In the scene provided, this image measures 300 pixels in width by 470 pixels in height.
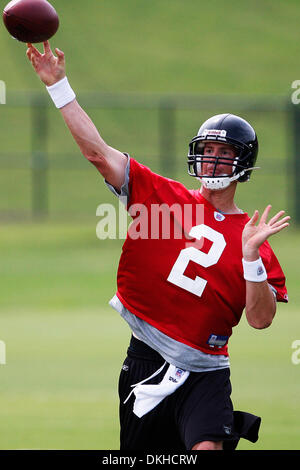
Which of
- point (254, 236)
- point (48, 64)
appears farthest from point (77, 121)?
point (254, 236)

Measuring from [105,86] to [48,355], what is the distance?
20642mm

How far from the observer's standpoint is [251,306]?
5.08 metres

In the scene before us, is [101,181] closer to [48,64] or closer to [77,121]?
[48,64]

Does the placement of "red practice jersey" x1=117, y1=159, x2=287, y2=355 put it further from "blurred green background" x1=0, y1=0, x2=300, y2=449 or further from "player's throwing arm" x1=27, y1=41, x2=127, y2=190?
"blurred green background" x1=0, y1=0, x2=300, y2=449

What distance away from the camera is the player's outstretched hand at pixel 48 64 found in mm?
4980

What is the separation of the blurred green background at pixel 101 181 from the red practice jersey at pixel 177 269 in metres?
2.06

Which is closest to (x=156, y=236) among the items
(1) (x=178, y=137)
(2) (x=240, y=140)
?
(2) (x=240, y=140)

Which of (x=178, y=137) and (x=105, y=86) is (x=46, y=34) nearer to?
(x=178, y=137)

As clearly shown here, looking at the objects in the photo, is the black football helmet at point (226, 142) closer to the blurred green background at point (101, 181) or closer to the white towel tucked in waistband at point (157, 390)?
the white towel tucked in waistband at point (157, 390)

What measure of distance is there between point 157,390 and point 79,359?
5192 mm

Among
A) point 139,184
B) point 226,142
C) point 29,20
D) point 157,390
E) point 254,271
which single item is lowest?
point 157,390

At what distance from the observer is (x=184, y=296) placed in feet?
17.0

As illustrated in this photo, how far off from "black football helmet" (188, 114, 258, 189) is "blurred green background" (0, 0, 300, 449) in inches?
95.3

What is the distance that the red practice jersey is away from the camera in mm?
5180
